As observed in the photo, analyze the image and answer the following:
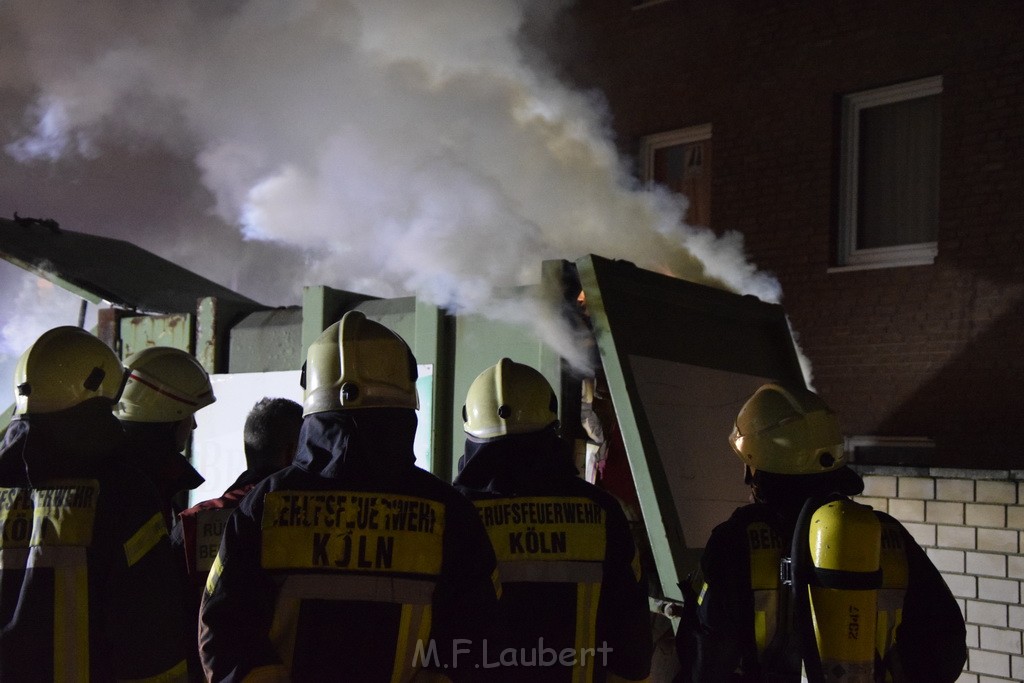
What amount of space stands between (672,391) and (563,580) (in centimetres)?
185

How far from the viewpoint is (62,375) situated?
10.2 feet

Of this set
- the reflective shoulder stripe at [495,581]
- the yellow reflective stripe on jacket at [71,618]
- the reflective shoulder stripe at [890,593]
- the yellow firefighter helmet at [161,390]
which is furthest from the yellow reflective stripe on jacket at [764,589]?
the yellow firefighter helmet at [161,390]

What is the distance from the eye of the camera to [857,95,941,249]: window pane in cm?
909

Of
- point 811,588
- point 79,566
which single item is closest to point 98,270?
point 79,566

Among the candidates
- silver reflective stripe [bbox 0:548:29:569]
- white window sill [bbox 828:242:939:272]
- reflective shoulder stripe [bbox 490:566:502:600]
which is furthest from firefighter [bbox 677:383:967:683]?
white window sill [bbox 828:242:939:272]

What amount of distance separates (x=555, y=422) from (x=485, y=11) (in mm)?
4675

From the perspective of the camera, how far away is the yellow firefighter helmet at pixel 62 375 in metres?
3.07

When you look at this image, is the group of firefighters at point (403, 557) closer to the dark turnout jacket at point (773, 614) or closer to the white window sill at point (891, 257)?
the dark turnout jacket at point (773, 614)

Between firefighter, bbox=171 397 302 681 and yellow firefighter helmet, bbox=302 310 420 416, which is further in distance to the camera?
firefighter, bbox=171 397 302 681

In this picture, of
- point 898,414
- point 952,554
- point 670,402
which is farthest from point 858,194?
point 670,402

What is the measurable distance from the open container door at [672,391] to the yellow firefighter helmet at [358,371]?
1.91 m

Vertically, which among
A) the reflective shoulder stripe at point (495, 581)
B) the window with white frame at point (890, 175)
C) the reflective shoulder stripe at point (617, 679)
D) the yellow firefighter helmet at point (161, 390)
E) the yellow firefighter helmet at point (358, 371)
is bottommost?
the reflective shoulder stripe at point (617, 679)

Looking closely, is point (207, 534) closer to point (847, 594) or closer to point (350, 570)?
point (350, 570)

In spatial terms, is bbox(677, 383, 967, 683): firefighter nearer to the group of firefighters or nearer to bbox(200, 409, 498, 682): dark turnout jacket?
the group of firefighters
